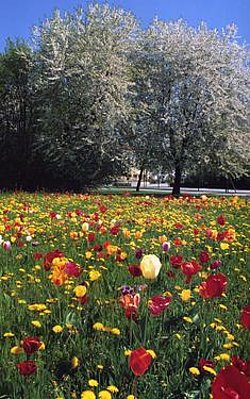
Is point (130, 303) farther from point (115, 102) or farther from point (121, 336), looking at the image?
point (115, 102)

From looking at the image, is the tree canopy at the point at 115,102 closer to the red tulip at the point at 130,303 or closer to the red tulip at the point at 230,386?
the red tulip at the point at 130,303

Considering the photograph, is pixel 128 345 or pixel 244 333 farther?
pixel 244 333

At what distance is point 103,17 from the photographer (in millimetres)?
24281

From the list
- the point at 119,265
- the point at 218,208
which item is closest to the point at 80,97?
the point at 218,208

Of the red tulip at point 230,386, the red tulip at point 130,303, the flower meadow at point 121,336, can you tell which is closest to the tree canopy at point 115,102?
the flower meadow at point 121,336

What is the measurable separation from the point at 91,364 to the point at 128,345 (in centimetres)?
23

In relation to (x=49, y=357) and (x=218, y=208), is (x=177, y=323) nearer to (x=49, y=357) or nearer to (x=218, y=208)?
A: (x=49, y=357)

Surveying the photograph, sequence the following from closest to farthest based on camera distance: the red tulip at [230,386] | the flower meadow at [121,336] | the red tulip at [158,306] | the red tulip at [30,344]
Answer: the red tulip at [230,386], the red tulip at [30,344], the flower meadow at [121,336], the red tulip at [158,306]

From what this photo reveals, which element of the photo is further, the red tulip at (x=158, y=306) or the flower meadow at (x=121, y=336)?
the red tulip at (x=158, y=306)

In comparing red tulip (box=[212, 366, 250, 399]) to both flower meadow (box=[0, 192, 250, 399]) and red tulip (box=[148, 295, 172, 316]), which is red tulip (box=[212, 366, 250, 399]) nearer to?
flower meadow (box=[0, 192, 250, 399])

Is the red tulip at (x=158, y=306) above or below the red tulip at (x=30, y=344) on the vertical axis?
above

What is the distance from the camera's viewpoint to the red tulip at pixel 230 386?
1001mm

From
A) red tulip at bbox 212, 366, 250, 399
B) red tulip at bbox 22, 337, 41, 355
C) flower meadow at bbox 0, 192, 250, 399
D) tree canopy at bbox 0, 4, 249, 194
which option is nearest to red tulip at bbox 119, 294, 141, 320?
flower meadow at bbox 0, 192, 250, 399

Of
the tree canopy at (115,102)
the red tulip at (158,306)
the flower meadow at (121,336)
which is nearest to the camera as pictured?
the flower meadow at (121,336)
